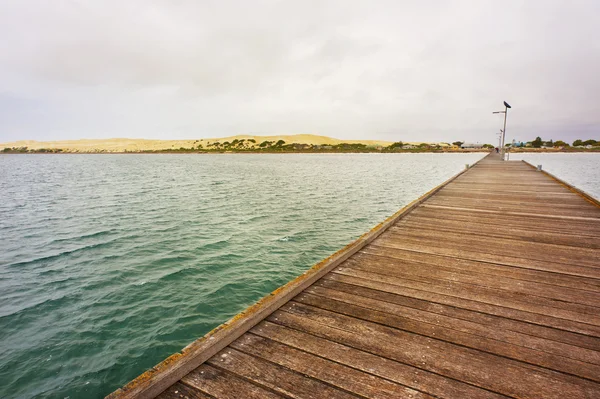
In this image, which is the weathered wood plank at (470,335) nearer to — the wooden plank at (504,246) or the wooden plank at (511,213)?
the wooden plank at (504,246)

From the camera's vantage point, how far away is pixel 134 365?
4984mm

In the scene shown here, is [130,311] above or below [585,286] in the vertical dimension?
below

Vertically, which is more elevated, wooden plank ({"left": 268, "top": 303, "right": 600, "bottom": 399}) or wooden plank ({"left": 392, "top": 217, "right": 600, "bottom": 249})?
wooden plank ({"left": 392, "top": 217, "right": 600, "bottom": 249})

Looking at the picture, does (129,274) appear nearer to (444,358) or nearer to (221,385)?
(221,385)

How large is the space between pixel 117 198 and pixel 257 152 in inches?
4580

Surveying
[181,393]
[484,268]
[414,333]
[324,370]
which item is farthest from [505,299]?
[181,393]

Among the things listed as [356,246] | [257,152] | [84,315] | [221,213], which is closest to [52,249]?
[84,315]

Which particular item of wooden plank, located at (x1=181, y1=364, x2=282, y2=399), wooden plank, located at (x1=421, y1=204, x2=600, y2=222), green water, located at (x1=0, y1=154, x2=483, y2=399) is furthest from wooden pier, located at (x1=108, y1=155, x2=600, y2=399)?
green water, located at (x1=0, y1=154, x2=483, y2=399)

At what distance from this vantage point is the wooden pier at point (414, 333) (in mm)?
2309

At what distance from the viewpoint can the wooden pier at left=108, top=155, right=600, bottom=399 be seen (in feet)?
7.57

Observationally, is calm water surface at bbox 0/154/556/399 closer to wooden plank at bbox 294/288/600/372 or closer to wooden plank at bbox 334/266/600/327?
wooden plank at bbox 294/288/600/372

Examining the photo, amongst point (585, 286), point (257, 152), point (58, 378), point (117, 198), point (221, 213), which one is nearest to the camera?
point (585, 286)

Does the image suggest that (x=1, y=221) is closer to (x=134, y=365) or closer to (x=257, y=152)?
(x=134, y=365)

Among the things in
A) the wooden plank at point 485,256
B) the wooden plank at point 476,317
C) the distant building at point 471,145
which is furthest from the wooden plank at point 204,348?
the distant building at point 471,145
